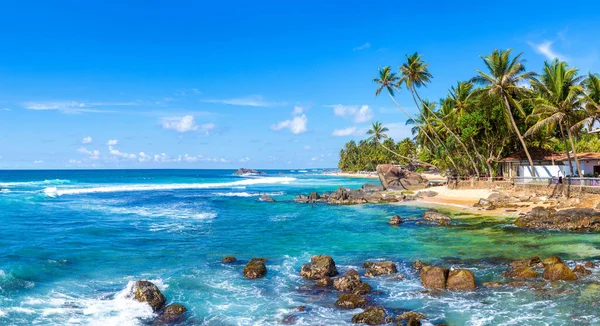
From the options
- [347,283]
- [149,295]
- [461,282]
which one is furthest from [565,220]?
[149,295]

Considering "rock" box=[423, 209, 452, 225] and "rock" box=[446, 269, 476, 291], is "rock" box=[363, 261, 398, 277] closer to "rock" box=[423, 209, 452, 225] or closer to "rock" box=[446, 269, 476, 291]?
"rock" box=[446, 269, 476, 291]

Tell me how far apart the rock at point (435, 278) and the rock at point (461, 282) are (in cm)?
18

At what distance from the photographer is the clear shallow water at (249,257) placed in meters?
12.2

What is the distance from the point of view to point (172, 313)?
1246 centimetres

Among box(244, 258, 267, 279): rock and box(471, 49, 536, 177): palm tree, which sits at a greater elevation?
box(471, 49, 536, 177): palm tree

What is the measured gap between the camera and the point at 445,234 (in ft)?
79.1

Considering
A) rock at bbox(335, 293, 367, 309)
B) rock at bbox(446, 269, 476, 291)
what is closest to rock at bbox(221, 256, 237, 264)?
rock at bbox(335, 293, 367, 309)

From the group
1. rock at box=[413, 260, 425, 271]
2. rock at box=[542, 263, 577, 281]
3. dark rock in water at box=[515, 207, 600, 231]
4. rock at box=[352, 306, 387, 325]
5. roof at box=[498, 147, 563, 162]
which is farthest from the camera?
roof at box=[498, 147, 563, 162]

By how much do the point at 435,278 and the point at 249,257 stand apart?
8761 millimetres

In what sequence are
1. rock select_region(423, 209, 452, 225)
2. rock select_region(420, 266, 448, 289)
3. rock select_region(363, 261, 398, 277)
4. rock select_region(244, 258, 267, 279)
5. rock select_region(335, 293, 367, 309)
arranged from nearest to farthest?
1. rock select_region(335, 293, 367, 309)
2. rock select_region(420, 266, 448, 289)
3. rock select_region(363, 261, 398, 277)
4. rock select_region(244, 258, 267, 279)
5. rock select_region(423, 209, 452, 225)

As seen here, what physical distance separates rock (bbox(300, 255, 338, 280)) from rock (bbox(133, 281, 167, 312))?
5174mm

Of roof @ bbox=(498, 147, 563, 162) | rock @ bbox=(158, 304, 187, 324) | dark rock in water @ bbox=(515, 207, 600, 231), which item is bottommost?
rock @ bbox=(158, 304, 187, 324)

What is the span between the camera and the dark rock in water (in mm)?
23766

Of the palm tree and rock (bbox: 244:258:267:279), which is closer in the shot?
rock (bbox: 244:258:267:279)
